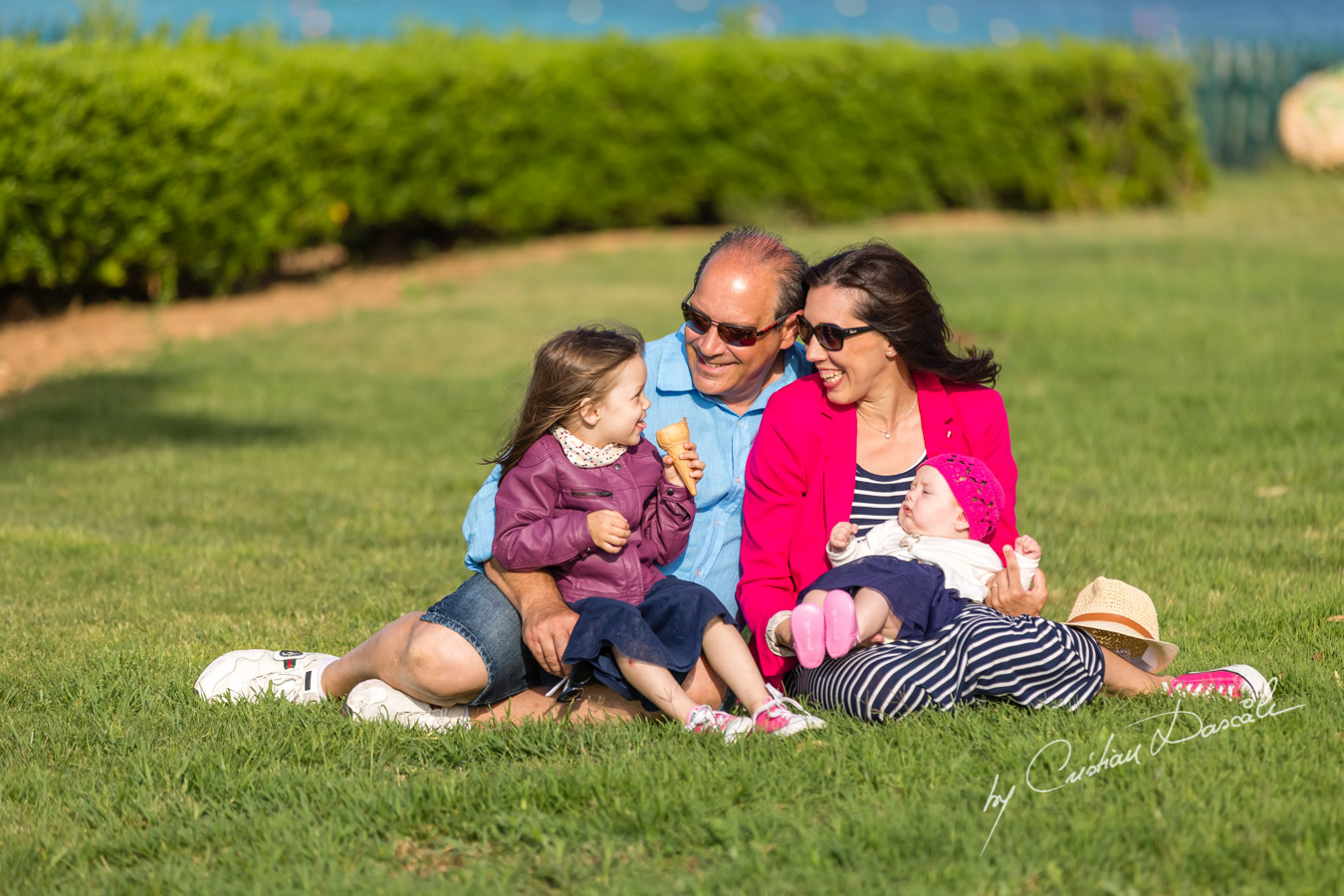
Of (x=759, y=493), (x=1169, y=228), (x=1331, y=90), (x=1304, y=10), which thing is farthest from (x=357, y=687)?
(x=1304, y=10)

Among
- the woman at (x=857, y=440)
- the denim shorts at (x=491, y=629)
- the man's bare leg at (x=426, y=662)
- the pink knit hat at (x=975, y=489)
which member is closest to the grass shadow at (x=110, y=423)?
the man's bare leg at (x=426, y=662)

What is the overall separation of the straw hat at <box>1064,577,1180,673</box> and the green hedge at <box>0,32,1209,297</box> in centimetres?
844

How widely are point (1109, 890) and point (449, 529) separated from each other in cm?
398

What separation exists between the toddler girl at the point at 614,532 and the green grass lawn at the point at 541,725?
0.62ft

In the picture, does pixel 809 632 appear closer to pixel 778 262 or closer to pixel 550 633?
pixel 550 633

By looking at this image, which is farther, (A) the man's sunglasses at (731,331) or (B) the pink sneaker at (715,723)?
(A) the man's sunglasses at (731,331)

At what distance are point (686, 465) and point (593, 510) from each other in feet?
0.94

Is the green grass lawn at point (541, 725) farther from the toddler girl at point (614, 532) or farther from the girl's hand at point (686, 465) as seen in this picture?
the girl's hand at point (686, 465)

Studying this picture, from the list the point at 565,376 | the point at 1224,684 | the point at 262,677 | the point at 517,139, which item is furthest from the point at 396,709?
the point at 517,139

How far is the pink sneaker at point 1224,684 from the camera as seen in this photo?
3729 mm

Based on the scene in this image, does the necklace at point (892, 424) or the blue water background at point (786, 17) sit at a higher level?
the blue water background at point (786, 17)

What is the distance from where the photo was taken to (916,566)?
3742 millimetres

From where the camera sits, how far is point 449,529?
20.5 feet

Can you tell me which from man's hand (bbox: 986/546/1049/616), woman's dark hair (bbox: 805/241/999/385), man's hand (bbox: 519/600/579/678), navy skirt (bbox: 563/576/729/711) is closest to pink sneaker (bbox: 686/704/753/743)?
navy skirt (bbox: 563/576/729/711)
